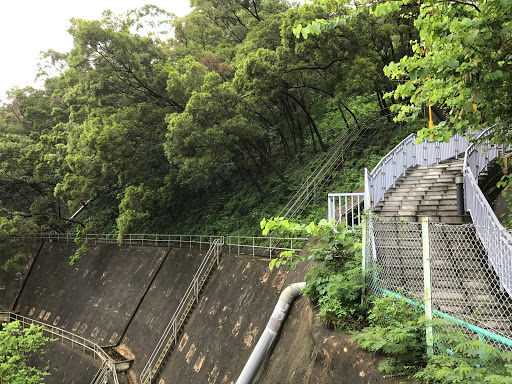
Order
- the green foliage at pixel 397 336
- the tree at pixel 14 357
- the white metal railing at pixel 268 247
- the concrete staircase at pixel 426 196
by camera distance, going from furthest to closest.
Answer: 1. the white metal railing at pixel 268 247
2. the tree at pixel 14 357
3. the concrete staircase at pixel 426 196
4. the green foliage at pixel 397 336

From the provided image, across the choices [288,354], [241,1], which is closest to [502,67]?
[288,354]

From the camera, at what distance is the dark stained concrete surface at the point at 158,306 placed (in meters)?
14.0

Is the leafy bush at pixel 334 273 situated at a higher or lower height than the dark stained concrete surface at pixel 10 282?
higher

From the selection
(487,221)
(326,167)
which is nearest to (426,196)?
(487,221)

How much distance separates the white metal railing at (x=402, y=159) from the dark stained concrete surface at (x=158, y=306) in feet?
27.1

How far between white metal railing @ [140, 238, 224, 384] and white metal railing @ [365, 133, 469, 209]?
6640 mm

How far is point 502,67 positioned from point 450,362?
3.60m

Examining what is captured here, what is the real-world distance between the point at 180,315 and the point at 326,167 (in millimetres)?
8936

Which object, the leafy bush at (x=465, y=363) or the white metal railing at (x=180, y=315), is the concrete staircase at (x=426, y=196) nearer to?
the leafy bush at (x=465, y=363)

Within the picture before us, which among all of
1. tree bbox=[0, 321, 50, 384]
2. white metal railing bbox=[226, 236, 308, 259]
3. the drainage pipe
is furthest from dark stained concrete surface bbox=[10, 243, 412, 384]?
tree bbox=[0, 321, 50, 384]

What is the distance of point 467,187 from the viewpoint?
25.6 ft

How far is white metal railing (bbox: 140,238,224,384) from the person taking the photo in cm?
1230

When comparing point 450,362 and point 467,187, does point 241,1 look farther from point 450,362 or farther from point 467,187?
point 450,362

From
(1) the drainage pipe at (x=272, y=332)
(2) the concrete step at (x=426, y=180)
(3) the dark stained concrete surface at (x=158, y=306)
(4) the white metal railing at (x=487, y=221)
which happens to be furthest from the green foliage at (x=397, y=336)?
(3) the dark stained concrete surface at (x=158, y=306)
